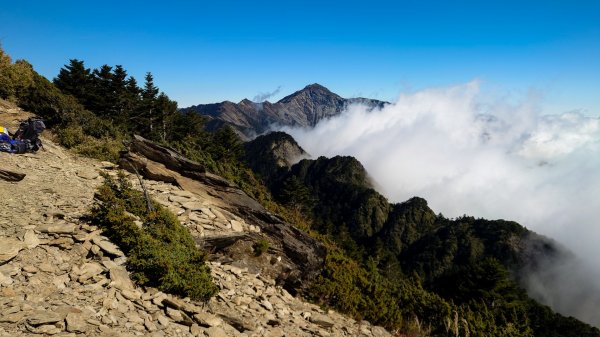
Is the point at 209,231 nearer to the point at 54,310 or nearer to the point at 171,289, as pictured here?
the point at 171,289

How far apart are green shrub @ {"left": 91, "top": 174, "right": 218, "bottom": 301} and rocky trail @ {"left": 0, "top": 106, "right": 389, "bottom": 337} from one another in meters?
0.33

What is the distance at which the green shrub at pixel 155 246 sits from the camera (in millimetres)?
9641

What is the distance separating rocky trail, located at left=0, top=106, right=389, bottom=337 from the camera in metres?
7.38

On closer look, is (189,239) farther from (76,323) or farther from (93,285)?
(76,323)

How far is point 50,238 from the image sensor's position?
946 cm

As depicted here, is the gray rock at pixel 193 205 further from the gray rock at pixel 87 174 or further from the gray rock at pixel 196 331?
the gray rock at pixel 196 331

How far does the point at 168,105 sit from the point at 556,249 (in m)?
199

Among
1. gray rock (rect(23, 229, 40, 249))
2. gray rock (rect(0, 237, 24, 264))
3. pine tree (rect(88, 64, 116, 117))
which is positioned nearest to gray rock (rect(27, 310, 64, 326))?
gray rock (rect(0, 237, 24, 264))

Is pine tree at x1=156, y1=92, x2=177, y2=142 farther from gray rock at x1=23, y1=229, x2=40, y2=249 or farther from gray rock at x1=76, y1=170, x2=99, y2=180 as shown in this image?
gray rock at x1=23, y1=229, x2=40, y2=249

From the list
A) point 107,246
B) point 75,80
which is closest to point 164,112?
point 75,80

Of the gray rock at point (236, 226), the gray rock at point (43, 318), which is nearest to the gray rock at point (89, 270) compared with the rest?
the gray rock at point (43, 318)

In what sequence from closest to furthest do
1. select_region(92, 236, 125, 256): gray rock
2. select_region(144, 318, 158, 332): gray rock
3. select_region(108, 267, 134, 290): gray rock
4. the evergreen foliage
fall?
select_region(144, 318, 158, 332): gray rock → select_region(108, 267, 134, 290): gray rock → select_region(92, 236, 125, 256): gray rock → the evergreen foliage

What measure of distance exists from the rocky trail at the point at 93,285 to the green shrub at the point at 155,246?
325 millimetres

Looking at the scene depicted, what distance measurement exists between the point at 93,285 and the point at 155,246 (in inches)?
81.6
